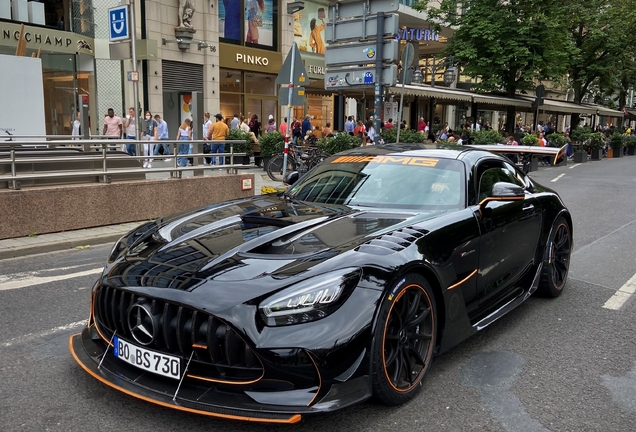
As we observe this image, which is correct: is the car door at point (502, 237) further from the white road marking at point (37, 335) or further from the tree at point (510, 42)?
the tree at point (510, 42)

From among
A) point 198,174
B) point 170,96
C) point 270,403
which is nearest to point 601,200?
point 198,174

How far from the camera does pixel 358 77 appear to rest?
13.0 metres

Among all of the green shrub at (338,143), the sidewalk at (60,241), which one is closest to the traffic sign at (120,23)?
the sidewalk at (60,241)

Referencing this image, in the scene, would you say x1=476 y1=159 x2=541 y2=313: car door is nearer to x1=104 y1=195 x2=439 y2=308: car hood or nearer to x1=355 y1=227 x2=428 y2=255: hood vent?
x1=104 y1=195 x2=439 y2=308: car hood

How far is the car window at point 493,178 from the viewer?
174 inches

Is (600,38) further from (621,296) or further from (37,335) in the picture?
(37,335)

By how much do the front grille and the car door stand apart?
1.96 metres

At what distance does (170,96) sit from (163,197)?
1554 centimetres

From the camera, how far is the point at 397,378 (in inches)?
123

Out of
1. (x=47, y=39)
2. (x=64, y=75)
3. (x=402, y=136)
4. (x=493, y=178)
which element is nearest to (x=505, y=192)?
(x=493, y=178)

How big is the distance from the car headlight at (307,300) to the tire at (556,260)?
3050 millimetres

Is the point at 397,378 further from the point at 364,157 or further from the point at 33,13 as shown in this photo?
the point at 33,13

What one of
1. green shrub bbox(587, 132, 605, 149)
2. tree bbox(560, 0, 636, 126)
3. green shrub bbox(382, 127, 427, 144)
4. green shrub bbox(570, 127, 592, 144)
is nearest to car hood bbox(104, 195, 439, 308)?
green shrub bbox(382, 127, 427, 144)

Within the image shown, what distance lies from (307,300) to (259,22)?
26676 mm
